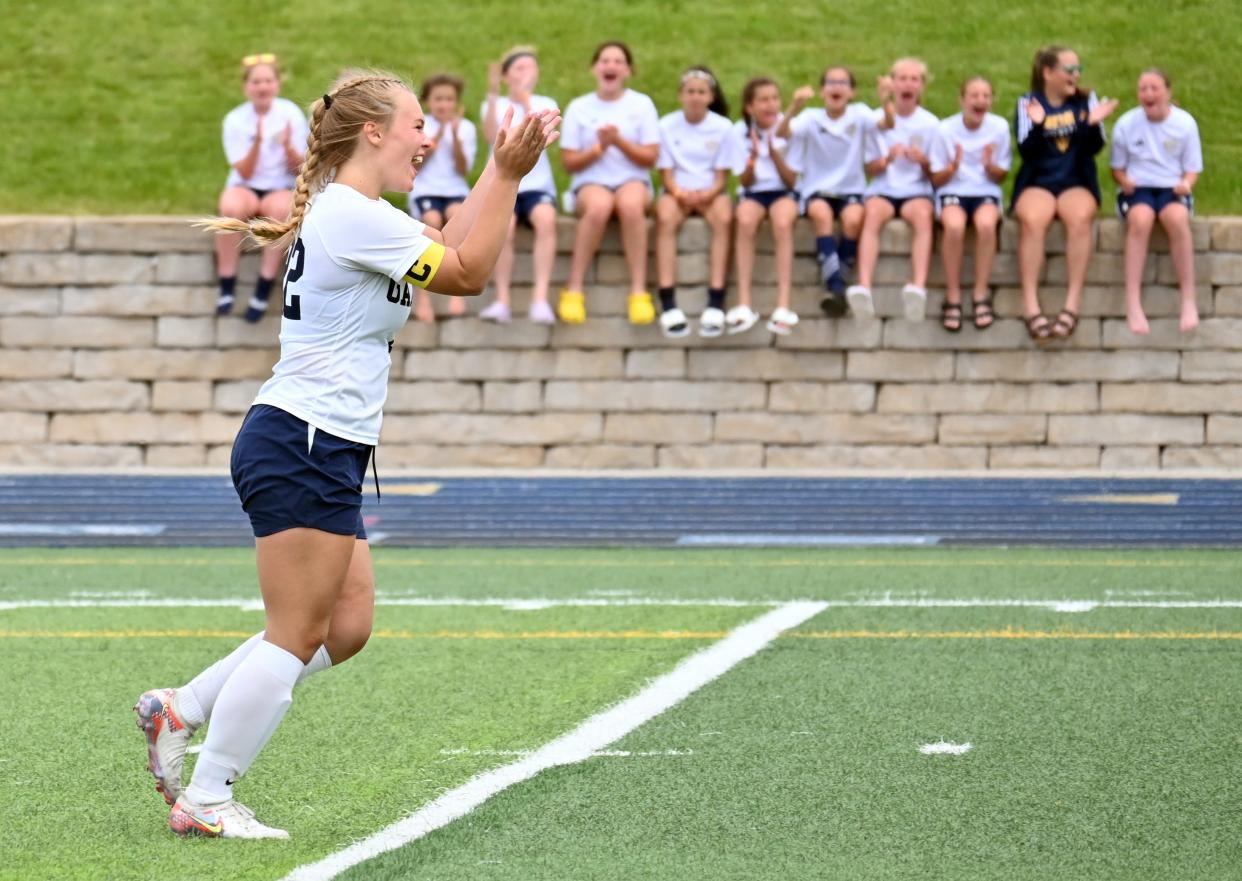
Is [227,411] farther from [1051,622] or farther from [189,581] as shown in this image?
[1051,622]

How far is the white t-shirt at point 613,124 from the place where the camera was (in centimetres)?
1395

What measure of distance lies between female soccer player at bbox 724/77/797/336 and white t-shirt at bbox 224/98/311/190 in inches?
124

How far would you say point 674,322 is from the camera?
1441 centimetres

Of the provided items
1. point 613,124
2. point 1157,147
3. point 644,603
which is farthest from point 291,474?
point 1157,147

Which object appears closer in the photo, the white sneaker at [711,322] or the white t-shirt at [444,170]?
the white t-shirt at [444,170]

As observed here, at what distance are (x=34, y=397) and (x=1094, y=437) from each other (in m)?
8.01

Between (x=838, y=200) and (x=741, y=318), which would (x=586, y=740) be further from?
(x=838, y=200)

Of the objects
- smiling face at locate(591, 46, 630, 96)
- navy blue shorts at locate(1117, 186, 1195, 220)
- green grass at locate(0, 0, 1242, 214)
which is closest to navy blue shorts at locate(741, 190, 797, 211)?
smiling face at locate(591, 46, 630, 96)

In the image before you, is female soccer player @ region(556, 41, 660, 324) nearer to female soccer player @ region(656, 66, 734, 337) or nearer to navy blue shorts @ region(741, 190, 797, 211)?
female soccer player @ region(656, 66, 734, 337)

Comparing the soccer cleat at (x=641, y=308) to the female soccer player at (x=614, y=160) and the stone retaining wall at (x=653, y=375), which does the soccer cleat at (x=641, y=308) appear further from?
the stone retaining wall at (x=653, y=375)

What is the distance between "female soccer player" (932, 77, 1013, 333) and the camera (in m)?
13.8

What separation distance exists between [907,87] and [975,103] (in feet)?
1.59

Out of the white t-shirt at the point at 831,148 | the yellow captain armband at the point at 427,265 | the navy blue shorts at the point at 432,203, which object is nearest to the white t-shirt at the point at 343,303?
the yellow captain armband at the point at 427,265

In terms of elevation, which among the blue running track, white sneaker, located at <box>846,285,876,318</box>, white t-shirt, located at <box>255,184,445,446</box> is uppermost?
white t-shirt, located at <box>255,184,445,446</box>
